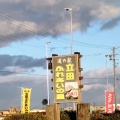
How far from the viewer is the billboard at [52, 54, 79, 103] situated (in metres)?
29.4

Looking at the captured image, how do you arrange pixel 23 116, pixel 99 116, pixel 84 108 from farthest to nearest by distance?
1. pixel 99 116
2. pixel 23 116
3. pixel 84 108

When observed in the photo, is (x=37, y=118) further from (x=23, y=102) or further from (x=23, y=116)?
(x=23, y=102)

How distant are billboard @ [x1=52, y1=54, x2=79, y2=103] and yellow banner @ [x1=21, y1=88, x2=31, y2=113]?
42.9 feet

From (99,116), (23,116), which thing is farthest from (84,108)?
(99,116)

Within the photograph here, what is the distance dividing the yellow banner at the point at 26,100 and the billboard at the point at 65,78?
13080 millimetres

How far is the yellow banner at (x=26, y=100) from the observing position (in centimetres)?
4253

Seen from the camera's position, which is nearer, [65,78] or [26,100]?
[65,78]

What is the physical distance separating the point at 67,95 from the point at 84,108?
185 cm

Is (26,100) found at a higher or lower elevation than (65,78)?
lower

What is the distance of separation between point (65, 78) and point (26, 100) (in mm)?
14378

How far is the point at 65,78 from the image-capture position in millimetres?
29703

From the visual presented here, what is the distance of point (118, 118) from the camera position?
38562 millimetres

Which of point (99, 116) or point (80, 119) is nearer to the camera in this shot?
point (80, 119)

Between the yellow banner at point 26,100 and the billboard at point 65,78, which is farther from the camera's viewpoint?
the yellow banner at point 26,100
